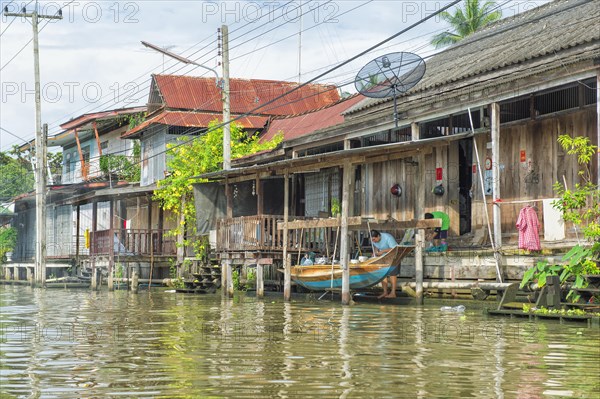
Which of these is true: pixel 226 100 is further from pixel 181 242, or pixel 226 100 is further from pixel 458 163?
pixel 458 163

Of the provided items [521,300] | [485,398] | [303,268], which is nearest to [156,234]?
[303,268]

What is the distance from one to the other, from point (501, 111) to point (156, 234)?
17099 mm

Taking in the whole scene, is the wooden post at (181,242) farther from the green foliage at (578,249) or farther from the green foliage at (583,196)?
the green foliage at (578,249)

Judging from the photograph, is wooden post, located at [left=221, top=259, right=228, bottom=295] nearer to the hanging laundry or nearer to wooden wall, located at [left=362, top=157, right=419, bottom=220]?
wooden wall, located at [left=362, top=157, right=419, bottom=220]

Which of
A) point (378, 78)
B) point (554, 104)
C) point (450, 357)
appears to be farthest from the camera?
point (378, 78)

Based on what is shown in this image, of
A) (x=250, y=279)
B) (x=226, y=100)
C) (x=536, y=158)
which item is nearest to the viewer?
(x=536, y=158)

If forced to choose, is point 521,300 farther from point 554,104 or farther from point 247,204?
point 247,204

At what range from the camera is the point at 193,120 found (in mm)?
35844

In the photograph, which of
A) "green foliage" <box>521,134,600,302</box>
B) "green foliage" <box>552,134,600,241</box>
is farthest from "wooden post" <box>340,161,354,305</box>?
"green foliage" <box>552,134,600,241</box>

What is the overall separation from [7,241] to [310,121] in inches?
1054

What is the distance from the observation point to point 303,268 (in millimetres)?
21484

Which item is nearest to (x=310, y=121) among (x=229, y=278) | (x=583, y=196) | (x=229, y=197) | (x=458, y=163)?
(x=229, y=197)

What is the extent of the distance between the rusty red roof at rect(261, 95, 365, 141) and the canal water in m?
13.6

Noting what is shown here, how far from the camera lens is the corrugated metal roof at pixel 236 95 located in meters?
36.9
